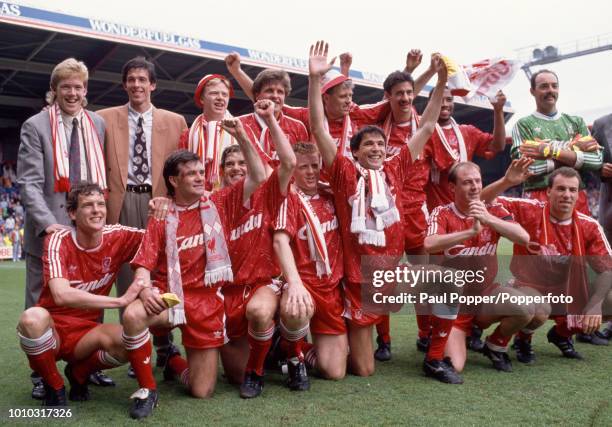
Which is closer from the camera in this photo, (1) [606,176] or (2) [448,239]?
(2) [448,239]

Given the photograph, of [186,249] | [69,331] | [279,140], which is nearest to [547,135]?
[279,140]

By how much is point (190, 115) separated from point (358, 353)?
19327mm

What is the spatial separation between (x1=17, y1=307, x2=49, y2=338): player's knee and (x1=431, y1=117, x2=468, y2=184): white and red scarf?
3051 millimetres

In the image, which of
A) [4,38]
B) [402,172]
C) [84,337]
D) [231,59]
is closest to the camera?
[84,337]

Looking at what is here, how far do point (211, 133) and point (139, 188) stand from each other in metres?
0.63

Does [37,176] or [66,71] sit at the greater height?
[66,71]

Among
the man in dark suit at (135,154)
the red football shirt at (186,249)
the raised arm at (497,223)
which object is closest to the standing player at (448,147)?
the raised arm at (497,223)

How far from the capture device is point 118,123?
3.93 meters

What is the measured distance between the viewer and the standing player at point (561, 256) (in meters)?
3.96

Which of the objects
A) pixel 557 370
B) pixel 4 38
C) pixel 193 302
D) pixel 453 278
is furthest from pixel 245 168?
pixel 4 38

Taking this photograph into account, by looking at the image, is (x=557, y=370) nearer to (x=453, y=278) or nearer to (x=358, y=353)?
(x=453, y=278)

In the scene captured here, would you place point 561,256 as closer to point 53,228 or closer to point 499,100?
point 499,100

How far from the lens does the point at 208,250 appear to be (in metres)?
3.31

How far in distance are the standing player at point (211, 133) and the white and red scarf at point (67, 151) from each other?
0.59 m
